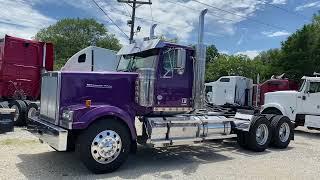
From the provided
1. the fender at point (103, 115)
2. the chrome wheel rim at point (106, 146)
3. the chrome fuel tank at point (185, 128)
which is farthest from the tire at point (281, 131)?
the chrome wheel rim at point (106, 146)

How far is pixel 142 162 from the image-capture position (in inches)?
357

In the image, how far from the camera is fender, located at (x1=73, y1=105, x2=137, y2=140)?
295 inches

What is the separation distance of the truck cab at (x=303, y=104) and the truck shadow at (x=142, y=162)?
503cm

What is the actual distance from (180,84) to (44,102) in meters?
2.91

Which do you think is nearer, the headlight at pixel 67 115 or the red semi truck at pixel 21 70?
the headlight at pixel 67 115

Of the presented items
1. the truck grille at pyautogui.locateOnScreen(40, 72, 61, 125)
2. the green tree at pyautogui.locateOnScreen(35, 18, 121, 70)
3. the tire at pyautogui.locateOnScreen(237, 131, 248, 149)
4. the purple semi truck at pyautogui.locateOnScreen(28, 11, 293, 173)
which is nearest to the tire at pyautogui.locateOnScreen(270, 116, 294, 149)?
the tire at pyautogui.locateOnScreen(237, 131, 248, 149)

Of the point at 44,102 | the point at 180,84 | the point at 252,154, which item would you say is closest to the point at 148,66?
the point at 180,84

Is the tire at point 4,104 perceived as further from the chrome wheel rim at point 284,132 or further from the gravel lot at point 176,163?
the chrome wheel rim at point 284,132

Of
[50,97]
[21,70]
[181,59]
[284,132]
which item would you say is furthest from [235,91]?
[50,97]

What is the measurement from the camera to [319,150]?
12.0 m

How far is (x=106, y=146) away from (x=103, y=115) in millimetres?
577

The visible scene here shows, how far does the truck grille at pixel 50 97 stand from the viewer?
26.4 ft

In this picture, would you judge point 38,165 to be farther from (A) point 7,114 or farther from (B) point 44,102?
(A) point 7,114

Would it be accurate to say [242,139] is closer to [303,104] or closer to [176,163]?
[176,163]
